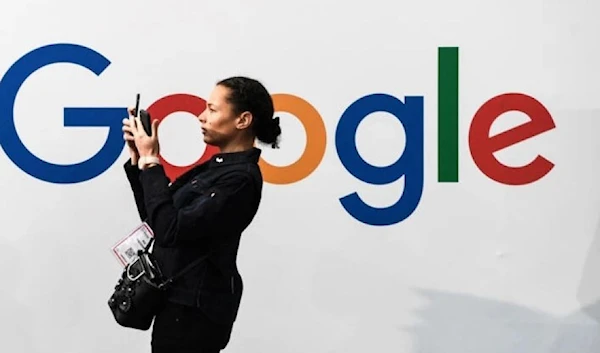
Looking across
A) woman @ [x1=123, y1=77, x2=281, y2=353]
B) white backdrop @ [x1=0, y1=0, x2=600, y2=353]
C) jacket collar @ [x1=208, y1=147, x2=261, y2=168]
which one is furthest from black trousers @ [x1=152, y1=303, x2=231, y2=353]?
white backdrop @ [x1=0, y1=0, x2=600, y2=353]

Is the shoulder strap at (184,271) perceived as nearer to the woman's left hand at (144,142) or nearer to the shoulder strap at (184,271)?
the shoulder strap at (184,271)

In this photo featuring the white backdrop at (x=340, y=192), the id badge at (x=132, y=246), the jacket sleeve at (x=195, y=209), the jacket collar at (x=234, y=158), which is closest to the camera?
the jacket sleeve at (x=195, y=209)

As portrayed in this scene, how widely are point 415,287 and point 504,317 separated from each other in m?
0.29

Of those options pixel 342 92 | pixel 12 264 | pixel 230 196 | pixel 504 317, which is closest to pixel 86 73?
pixel 12 264

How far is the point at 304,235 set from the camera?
85.4 inches

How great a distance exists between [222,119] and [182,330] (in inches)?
17.4

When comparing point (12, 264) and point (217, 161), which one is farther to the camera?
point (12, 264)

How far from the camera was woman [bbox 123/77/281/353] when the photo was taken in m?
1.41

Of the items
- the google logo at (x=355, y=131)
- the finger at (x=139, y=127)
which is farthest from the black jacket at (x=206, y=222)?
the google logo at (x=355, y=131)

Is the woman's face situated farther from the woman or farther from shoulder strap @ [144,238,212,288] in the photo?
shoulder strap @ [144,238,212,288]

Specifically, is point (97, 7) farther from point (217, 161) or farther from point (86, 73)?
point (217, 161)

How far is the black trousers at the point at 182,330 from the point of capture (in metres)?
1.48

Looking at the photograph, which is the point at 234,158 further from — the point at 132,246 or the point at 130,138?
the point at 132,246

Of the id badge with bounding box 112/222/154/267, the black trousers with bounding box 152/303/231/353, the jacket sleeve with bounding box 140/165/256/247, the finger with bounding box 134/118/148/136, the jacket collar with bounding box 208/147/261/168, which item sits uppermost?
the finger with bounding box 134/118/148/136
